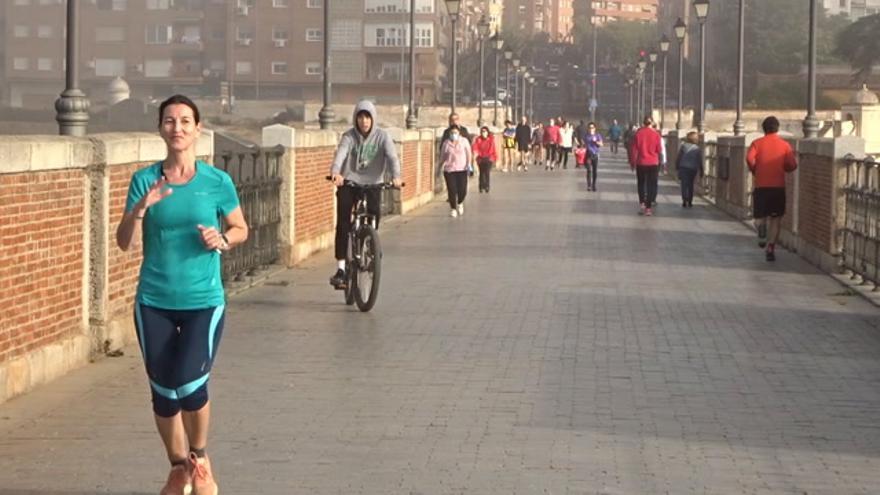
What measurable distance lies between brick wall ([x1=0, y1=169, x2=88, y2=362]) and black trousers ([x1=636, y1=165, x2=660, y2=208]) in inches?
880

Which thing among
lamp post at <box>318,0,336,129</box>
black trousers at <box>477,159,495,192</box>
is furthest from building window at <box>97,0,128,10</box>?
lamp post at <box>318,0,336,129</box>

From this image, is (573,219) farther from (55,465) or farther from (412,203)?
(55,465)

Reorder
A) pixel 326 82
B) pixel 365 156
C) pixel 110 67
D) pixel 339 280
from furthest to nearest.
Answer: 1. pixel 110 67
2. pixel 326 82
3. pixel 365 156
4. pixel 339 280

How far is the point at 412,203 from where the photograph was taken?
35250 millimetres

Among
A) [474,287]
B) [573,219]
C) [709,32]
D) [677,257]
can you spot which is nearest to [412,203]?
[573,219]

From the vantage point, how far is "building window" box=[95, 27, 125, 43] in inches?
4491

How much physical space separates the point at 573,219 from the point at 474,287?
1362 centimetres

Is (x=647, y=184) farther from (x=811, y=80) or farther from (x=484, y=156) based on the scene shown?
(x=484, y=156)

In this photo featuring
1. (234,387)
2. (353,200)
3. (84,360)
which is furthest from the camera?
(353,200)

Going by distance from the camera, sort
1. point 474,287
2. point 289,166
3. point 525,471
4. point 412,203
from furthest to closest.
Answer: point 412,203 → point 289,166 → point 474,287 → point 525,471

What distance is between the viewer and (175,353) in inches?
304

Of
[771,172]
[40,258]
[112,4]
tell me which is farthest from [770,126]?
[112,4]

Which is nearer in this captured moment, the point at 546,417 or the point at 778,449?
the point at 778,449

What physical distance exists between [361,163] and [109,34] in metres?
102
